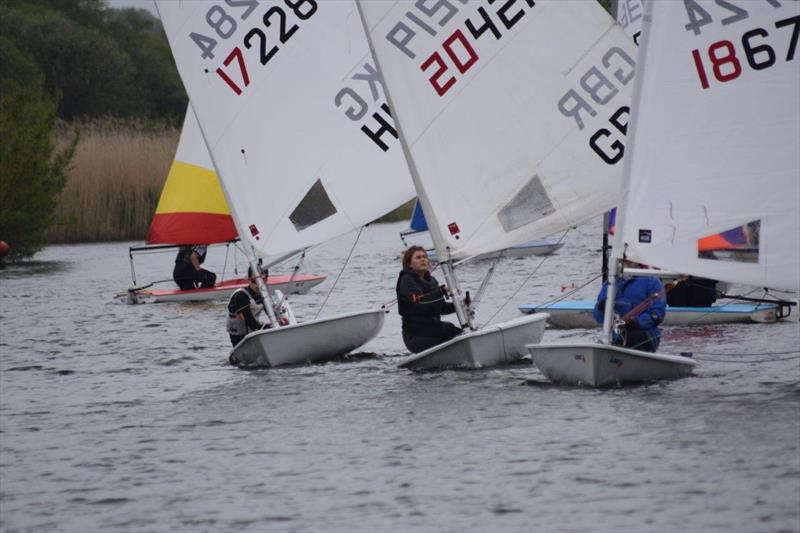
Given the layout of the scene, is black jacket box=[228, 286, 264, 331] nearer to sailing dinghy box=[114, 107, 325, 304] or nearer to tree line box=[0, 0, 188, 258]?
sailing dinghy box=[114, 107, 325, 304]

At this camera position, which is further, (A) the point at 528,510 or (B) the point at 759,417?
(B) the point at 759,417

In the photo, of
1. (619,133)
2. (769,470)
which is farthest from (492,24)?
(769,470)

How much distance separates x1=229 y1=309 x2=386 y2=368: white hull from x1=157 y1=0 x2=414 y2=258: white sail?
37.5 inches

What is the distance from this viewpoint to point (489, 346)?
12805 millimetres

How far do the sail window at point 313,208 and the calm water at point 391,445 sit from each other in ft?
4.79

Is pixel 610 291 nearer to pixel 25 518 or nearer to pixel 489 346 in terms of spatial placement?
pixel 489 346

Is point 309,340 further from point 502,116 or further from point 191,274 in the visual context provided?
point 191,274

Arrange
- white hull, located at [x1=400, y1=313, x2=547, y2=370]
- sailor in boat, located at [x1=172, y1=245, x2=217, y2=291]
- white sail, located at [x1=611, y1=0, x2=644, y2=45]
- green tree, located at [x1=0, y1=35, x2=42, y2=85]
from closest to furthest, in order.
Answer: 1. white hull, located at [x1=400, y1=313, x2=547, y2=370]
2. white sail, located at [x1=611, y1=0, x2=644, y2=45]
3. sailor in boat, located at [x1=172, y1=245, x2=217, y2=291]
4. green tree, located at [x1=0, y1=35, x2=42, y2=85]

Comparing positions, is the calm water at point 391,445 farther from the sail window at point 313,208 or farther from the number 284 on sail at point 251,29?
the number 284 on sail at point 251,29

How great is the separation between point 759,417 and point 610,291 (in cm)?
155

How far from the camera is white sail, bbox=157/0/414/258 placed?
14.6 m

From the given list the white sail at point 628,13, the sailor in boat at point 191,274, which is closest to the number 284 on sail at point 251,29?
the white sail at point 628,13

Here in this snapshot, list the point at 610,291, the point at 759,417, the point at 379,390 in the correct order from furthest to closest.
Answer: the point at 379,390 → the point at 610,291 → the point at 759,417

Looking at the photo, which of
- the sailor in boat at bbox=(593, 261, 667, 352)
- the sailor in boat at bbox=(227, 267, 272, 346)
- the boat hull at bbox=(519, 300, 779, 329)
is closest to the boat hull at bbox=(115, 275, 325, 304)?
the boat hull at bbox=(519, 300, 779, 329)
